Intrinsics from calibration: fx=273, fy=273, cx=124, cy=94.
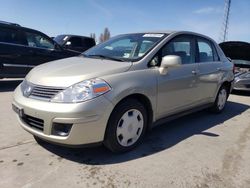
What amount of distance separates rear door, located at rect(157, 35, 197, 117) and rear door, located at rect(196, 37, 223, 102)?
0.21 metres

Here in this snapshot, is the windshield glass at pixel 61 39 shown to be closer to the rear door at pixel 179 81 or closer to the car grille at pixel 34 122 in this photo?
the rear door at pixel 179 81

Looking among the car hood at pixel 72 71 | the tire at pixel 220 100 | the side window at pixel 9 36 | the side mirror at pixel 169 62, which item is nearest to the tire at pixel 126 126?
the car hood at pixel 72 71

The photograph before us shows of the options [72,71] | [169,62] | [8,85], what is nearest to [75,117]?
[72,71]

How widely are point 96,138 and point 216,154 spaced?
1.64 meters

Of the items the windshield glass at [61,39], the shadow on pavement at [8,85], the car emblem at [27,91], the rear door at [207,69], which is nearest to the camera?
the car emblem at [27,91]

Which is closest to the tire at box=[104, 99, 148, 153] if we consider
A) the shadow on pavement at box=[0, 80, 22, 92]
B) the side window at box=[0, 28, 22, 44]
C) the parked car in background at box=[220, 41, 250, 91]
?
the shadow on pavement at box=[0, 80, 22, 92]

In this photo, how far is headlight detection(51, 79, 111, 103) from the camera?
2883 millimetres

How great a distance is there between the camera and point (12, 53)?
24.4 ft

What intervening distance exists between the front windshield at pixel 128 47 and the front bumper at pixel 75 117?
98cm

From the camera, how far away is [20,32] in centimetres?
764

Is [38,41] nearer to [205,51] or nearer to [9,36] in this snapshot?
[9,36]

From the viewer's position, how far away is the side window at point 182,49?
400cm

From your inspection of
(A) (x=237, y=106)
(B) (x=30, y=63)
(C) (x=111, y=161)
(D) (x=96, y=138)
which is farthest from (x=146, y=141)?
(B) (x=30, y=63)

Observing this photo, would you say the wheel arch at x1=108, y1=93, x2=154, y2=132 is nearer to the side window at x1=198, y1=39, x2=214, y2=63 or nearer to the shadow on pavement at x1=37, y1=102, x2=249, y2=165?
the shadow on pavement at x1=37, y1=102, x2=249, y2=165
